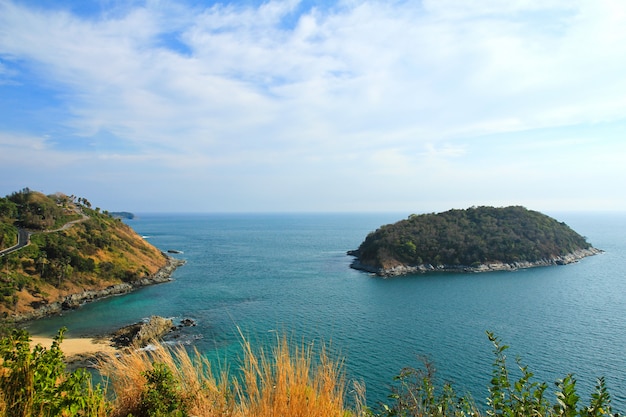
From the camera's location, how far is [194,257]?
6812 centimetres

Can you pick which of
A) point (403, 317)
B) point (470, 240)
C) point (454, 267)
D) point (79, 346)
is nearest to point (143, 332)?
point (79, 346)

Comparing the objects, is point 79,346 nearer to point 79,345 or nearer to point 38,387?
point 79,345

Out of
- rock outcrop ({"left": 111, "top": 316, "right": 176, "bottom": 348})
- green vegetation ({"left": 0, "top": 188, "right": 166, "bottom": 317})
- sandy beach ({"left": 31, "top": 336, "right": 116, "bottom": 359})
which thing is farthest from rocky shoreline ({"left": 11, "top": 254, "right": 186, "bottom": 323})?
rock outcrop ({"left": 111, "top": 316, "right": 176, "bottom": 348})

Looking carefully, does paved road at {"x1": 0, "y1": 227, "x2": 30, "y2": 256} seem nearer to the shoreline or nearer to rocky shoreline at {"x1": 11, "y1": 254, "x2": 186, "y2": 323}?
rocky shoreline at {"x1": 11, "y1": 254, "x2": 186, "y2": 323}

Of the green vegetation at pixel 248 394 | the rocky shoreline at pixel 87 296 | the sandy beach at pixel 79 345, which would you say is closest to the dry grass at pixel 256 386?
the green vegetation at pixel 248 394

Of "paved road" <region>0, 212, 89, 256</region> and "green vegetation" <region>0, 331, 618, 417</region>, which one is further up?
"green vegetation" <region>0, 331, 618, 417</region>

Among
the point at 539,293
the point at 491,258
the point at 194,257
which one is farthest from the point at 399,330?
the point at 194,257

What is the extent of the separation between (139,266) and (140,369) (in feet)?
158

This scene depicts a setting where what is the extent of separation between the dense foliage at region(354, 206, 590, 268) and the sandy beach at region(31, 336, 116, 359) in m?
38.1

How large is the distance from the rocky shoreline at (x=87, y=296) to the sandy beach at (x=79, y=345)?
6.55 metres

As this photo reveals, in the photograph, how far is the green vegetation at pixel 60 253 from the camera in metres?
34.9

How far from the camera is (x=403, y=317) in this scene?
33156mm

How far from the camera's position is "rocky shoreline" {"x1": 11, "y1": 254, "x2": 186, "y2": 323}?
32.5 meters

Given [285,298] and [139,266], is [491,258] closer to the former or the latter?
[285,298]
